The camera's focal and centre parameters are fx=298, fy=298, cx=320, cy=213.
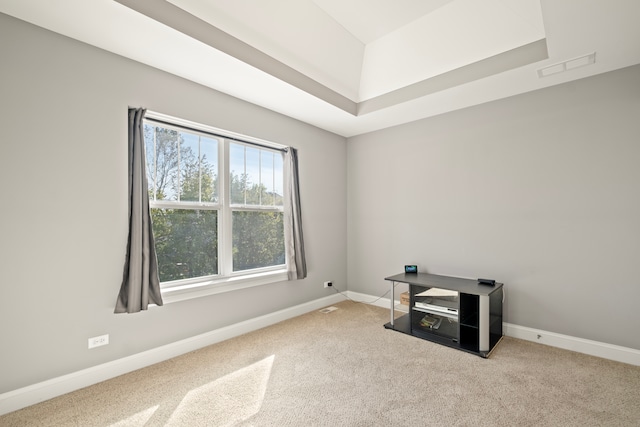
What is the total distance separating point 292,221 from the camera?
3.75m

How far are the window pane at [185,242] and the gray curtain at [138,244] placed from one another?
214 millimetres

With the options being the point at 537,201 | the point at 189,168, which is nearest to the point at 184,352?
the point at 189,168

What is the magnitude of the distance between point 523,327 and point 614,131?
79.4 inches

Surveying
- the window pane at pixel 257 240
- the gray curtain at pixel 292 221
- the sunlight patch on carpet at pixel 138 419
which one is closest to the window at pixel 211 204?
the window pane at pixel 257 240

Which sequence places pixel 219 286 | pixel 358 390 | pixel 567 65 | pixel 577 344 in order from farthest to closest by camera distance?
1. pixel 219 286
2. pixel 577 344
3. pixel 567 65
4. pixel 358 390

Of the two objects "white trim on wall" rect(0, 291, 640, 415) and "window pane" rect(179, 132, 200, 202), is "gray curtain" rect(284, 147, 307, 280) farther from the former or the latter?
"window pane" rect(179, 132, 200, 202)

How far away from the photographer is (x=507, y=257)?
3182mm

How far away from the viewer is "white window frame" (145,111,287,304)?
108 inches

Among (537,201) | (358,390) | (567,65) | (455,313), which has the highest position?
(567,65)

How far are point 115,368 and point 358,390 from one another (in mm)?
1919

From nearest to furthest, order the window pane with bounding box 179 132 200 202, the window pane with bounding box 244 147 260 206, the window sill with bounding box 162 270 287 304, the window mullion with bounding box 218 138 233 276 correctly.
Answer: the window sill with bounding box 162 270 287 304, the window pane with bounding box 179 132 200 202, the window mullion with bounding box 218 138 233 276, the window pane with bounding box 244 147 260 206

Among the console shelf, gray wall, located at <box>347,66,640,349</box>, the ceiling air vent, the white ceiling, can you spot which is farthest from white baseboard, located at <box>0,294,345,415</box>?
the ceiling air vent

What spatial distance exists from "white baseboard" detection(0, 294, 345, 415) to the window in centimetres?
56

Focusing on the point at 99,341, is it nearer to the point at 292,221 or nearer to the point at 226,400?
the point at 226,400
